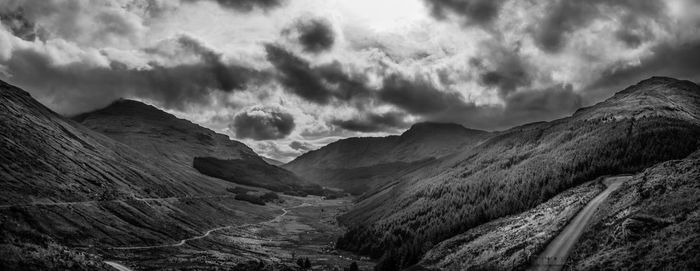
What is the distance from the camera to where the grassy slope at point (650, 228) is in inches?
1946

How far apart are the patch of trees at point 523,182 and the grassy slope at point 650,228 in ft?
118

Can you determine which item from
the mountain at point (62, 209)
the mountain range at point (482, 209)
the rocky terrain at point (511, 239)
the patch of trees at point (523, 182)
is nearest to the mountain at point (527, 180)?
the patch of trees at point (523, 182)

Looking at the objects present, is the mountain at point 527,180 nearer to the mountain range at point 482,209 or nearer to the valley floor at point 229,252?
the mountain range at point 482,209

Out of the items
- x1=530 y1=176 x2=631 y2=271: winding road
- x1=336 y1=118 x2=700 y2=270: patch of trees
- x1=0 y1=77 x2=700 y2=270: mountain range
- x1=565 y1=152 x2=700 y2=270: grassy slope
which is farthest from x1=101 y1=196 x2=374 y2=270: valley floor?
x1=565 y1=152 x2=700 y2=270: grassy slope

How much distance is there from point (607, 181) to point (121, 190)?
182 metres

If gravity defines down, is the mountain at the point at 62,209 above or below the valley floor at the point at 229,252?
above

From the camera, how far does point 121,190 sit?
18238cm

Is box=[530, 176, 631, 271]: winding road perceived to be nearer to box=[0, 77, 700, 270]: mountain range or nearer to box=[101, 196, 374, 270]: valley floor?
box=[0, 77, 700, 270]: mountain range

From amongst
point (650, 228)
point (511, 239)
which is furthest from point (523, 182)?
point (650, 228)

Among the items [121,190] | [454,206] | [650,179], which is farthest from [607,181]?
[121,190]

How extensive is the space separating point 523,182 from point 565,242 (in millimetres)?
64023

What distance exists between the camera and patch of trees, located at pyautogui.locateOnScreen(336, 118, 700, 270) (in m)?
112

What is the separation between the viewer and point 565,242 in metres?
68.4

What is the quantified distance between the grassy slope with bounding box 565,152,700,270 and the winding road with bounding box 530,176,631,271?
1913 millimetres
